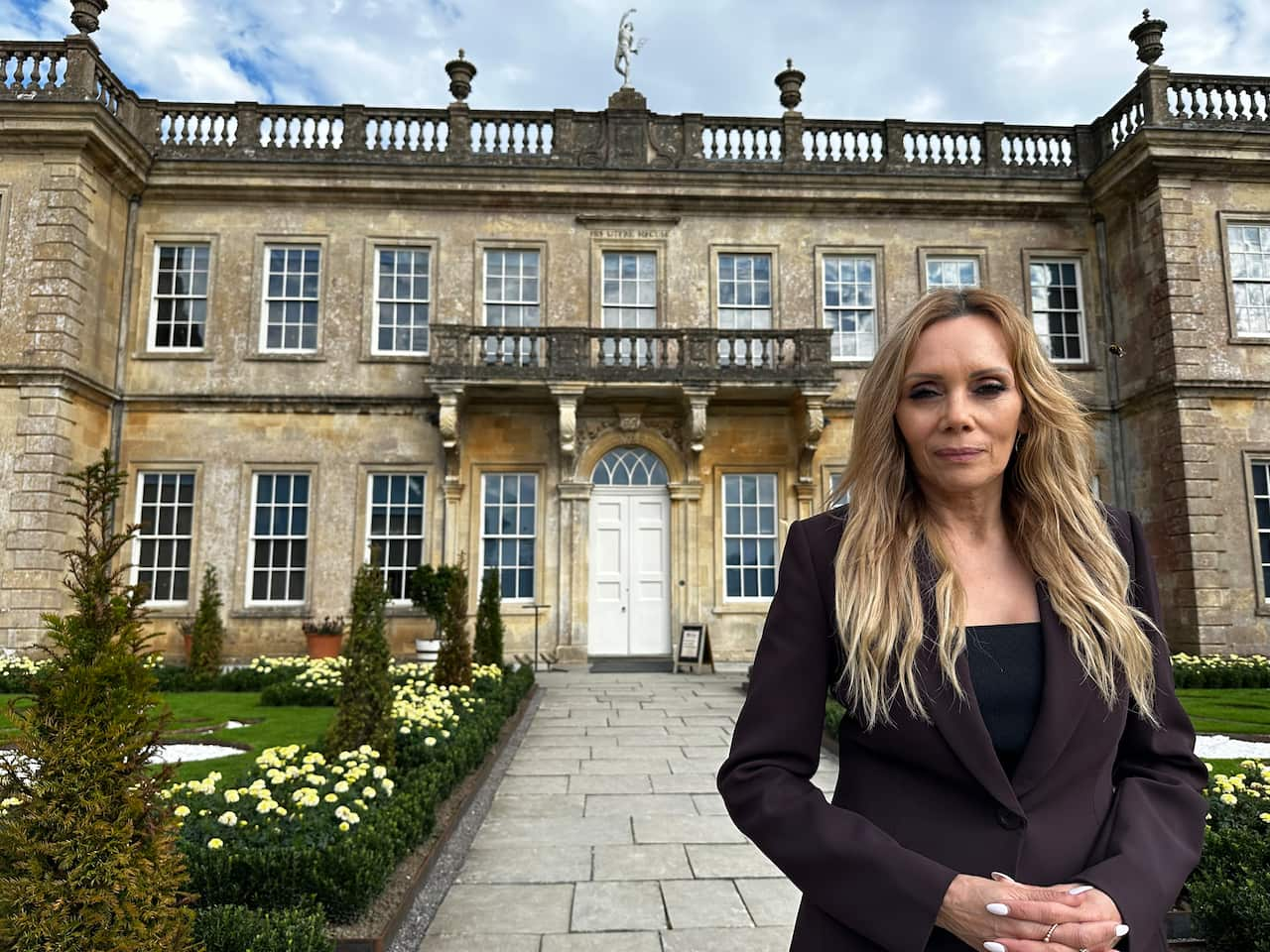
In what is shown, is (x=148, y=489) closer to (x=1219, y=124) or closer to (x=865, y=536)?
(x=865, y=536)

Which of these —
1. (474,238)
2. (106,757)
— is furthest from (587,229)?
(106,757)

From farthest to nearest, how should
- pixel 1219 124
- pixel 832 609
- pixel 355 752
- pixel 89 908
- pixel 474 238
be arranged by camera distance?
pixel 474 238, pixel 1219 124, pixel 355 752, pixel 89 908, pixel 832 609

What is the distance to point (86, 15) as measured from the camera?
1443 centimetres

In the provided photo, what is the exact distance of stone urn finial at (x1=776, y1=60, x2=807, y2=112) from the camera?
16.4m

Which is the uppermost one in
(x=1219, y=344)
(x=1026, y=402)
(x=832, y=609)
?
(x=1219, y=344)

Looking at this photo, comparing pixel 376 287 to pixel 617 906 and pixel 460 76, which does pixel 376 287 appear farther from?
pixel 617 906

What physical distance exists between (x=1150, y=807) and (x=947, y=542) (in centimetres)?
57

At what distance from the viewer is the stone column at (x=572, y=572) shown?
14.9 meters

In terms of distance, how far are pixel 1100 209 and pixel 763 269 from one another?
6732 millimetres

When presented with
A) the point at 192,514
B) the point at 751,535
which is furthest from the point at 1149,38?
the point at 192,514

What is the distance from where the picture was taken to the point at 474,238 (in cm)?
1592

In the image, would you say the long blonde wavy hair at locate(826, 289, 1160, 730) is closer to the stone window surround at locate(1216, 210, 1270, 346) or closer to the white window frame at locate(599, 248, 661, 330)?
the white window frame at locate(599, 248, 661, 330)

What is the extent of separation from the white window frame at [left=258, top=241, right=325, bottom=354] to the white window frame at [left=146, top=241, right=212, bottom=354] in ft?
3.27

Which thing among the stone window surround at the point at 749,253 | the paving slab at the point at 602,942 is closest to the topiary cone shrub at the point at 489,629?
the stone window surround at the point at 749,253
